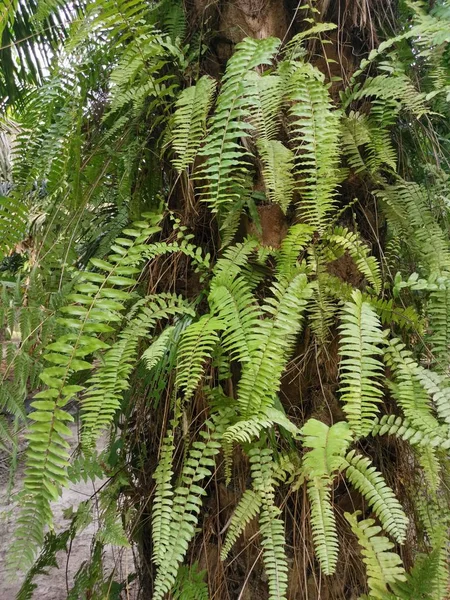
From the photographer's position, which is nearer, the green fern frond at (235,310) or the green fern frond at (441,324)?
the green fern frond at (235,310)

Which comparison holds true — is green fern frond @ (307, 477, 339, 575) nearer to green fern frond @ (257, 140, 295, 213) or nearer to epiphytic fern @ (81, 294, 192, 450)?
epiphytic fern @ (81, 294, 192, 450)

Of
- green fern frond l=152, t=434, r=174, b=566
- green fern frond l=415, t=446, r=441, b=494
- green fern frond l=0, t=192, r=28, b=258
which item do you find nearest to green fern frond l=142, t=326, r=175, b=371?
green fern frond l=152, t=434, r=174, b=566

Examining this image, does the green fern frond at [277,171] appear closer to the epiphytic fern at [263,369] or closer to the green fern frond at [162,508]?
the epiphytic fern at [263,369]

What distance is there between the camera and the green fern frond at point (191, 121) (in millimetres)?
1159

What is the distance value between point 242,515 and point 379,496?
11.8 inches

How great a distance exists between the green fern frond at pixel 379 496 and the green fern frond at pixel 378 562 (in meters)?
0.04

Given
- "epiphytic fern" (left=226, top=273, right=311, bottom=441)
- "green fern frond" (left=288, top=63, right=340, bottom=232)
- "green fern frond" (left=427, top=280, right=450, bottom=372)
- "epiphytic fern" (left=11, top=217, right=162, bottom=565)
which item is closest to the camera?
"epiphytic fern" (left=11, top=217, right=162, bottom=565)

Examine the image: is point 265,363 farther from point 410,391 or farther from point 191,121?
point 191,121

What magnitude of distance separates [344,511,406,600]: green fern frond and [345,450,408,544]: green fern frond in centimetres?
4

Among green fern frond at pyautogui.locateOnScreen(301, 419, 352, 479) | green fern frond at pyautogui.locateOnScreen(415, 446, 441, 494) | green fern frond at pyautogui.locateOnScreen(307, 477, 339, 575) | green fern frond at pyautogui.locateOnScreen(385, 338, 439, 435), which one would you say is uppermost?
green fern frond at pyautogui.locateOnScreen(301, 419, 352, 479)

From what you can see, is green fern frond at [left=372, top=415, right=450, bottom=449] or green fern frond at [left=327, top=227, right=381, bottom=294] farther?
green fern frond at [left=327, top=227, right=381, bottom=294]

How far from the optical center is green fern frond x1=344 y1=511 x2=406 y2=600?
100 centimetres

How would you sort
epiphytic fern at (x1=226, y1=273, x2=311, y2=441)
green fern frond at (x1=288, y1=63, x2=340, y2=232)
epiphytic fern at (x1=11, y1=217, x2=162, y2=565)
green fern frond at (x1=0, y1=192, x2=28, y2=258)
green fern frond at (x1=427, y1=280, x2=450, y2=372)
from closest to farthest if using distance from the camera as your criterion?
epiphytic fern at (x1=11, y1=217, x2=162, y2=565) → epiphytic fern at (x1=226, y1=273, x2=311, y2=441) → green fern frond at (x1=288, y1=63, x2=340, y2=232) → green fern frond at (x1=427, y1=280, x2=450, y2=372) → green fern frond at (x1=0, y1=192, x2=28, y2=258)

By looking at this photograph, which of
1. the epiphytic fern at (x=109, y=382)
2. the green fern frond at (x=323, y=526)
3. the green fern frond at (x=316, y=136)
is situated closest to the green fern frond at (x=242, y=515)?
the green fern frond at (x=323, y=526)
